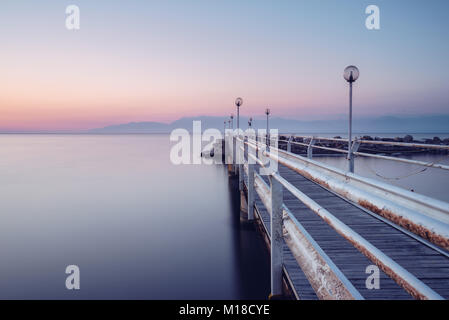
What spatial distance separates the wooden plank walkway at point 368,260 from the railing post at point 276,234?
23 cm

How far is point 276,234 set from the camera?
11.1 ft

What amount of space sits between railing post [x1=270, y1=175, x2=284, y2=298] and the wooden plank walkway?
0.23 m

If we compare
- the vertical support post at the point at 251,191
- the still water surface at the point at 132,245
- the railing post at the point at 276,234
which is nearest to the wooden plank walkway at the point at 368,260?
the railing post at the point at 276,234

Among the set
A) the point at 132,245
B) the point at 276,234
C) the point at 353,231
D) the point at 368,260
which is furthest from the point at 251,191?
the point at 353,231

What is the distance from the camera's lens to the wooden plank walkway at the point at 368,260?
311 cm

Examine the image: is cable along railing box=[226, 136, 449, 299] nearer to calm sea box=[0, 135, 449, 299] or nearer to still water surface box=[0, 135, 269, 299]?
calm sea box=[0, 135, 449, 299]

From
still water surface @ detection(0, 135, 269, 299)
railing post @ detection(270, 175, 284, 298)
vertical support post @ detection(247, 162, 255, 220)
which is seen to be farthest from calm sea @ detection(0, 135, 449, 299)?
railing post @ detection(270, 175, 284, 298)

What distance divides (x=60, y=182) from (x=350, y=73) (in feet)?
70.1

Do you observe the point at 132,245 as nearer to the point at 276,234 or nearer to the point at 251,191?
the point at 251,191

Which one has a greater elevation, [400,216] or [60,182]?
[400,216]

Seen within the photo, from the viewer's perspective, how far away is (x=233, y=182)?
18.2 metres

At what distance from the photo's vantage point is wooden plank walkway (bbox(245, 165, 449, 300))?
10.2 ft

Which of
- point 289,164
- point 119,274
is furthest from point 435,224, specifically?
point 119,274

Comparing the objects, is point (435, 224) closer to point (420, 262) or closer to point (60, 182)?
point (420, 262)
